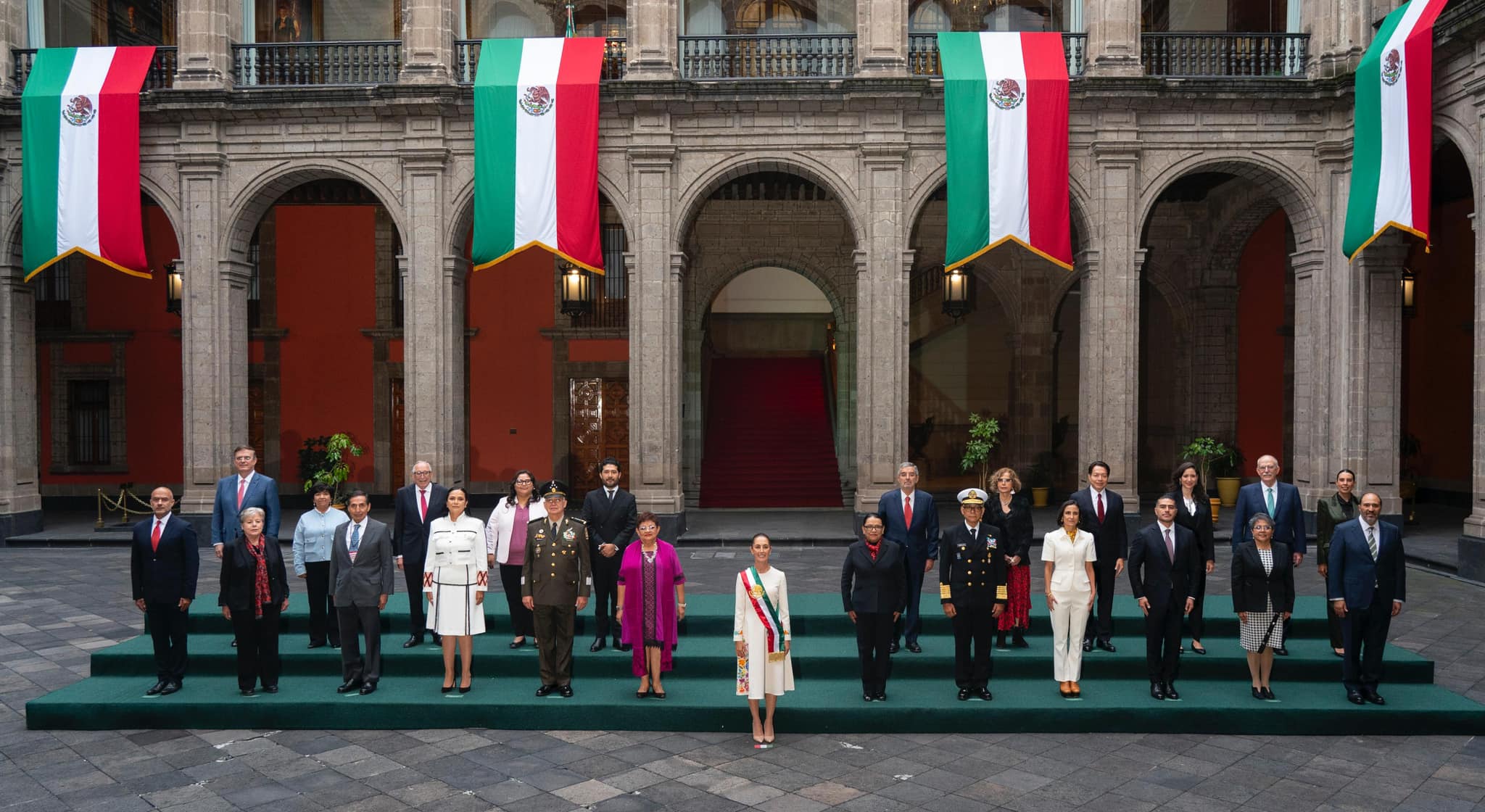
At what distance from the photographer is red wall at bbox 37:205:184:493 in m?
20.5

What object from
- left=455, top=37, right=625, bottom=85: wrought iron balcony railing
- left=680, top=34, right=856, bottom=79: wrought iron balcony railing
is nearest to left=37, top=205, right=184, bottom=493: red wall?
left=455, top=37, right=625, bottom=85: wrought iron balcony railing

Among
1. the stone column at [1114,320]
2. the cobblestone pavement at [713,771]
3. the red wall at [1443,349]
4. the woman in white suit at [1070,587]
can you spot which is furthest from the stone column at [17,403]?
the red wall at [1443,349]

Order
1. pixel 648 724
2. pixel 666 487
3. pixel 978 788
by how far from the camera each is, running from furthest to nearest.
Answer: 1. pixel 666 487
2. pixel 648 724
3. pixel 978 788

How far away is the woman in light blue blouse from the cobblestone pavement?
4.38ft

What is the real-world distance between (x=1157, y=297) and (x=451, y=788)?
19.0 m

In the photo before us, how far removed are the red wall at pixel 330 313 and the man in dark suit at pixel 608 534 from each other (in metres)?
13.4

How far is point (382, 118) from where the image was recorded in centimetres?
1548

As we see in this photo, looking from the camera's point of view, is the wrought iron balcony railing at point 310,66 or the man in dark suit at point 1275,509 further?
the wrought iron balcony railing at point 310,66

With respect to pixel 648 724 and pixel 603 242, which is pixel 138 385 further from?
pixel 648 724

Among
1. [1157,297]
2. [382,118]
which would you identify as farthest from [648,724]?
[1157,297]

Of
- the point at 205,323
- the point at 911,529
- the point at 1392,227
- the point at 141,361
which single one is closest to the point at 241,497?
the point at 911,529

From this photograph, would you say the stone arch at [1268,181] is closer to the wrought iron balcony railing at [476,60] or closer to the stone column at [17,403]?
Result: the wrought iron balcony railing at [476,60]

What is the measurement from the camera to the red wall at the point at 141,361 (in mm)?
20469

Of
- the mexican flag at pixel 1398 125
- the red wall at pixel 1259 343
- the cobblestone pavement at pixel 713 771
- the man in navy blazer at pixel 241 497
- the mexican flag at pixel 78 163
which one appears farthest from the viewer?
the red wall at pixel 1259 343
